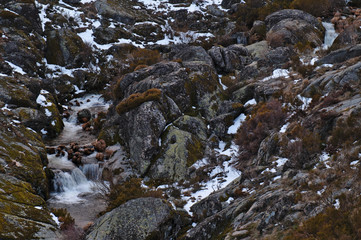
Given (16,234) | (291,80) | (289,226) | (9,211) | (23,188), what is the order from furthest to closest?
(291,80), (23,188), (9,211), (16,234), (289,226)

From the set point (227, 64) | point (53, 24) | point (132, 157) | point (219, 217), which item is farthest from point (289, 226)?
point (53, 24)

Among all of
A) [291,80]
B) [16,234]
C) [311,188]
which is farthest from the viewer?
[291,80]

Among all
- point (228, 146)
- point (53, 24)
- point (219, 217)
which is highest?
point (53, 24)

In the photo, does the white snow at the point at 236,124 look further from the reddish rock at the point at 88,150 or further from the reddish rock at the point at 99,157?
the reddish rock at the point at 88,150

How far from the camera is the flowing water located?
1278cm

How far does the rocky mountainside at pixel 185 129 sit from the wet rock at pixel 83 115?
5.3 inches

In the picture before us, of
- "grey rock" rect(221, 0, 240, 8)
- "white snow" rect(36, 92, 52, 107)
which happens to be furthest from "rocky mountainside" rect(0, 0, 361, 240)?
"grey rock" rect(221, 0, 240, 8)

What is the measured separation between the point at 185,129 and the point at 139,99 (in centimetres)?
369

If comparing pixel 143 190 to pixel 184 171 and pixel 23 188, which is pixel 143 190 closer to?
pixel 184 171

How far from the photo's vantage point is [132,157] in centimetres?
1641

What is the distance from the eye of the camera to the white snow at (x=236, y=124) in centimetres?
1622

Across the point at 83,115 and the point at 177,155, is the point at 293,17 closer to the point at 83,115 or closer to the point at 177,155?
the point at 177,155

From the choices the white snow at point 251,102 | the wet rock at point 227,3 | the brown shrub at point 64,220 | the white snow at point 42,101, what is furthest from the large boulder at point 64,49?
the wet rock at point 227,3

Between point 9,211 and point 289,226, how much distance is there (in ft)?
30.8
